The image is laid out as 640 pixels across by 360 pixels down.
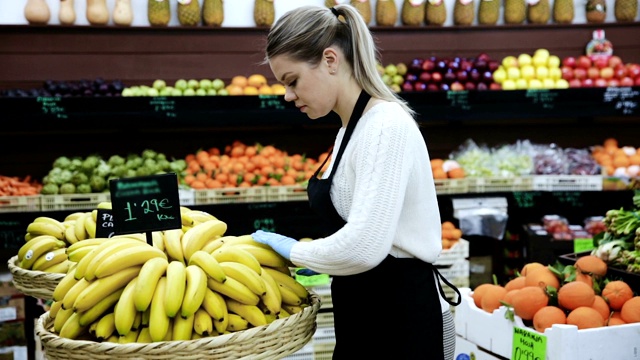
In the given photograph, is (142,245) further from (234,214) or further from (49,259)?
(234,214)

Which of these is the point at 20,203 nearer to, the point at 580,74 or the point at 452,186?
the point at 452,186

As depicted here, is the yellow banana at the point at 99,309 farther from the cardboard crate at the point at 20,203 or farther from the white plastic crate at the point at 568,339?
the cardboard crate at the point at 20,203

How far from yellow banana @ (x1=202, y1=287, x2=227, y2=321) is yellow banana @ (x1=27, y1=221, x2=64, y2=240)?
3.57ft

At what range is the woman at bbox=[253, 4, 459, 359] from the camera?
1620 millimetres

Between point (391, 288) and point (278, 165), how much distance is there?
288 cm

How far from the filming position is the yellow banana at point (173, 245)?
1817 mm

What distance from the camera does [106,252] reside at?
1.67 metres

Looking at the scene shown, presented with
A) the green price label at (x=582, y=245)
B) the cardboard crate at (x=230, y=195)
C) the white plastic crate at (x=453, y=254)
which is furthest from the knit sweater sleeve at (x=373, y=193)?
the green price label at (x=582, y=245)

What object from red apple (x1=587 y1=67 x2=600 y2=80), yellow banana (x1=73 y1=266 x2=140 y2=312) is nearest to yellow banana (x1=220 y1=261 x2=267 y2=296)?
yellow banana (x1=73 y1=266 x2=140 y2=312)

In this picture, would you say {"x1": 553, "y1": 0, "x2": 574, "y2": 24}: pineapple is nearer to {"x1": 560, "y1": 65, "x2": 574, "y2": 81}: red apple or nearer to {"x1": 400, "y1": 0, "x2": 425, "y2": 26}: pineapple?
{"x1": 560, "y1": 65, "x2": 574, "y2": 81}: red apple

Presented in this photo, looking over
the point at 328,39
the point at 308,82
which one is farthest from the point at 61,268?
the point at 328,39

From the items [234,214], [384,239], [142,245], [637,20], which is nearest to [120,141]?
[234,214]

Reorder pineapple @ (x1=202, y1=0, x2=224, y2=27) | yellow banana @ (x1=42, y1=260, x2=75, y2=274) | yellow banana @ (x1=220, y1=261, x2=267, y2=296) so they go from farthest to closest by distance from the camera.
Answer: pineapple @ (x1=202, y1=0, x2=224, y2=27) → yellow banana @ (x1=42, y1=260, x2=75, y2=274) → yellow banana @ (x1=220, y1=261, x2=267, y2=296)

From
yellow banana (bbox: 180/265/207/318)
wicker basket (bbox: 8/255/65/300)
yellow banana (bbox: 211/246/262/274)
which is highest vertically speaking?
yellow banana (bbox: 211/246/262/274)
